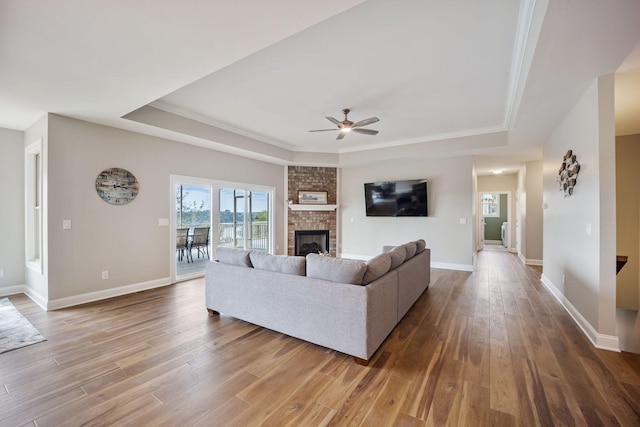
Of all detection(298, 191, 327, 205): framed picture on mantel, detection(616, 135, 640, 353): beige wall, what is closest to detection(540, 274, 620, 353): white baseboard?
detection(616, 135, 640, 353): beige wall

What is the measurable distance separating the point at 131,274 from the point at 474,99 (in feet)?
18.8

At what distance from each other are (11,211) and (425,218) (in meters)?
7.49

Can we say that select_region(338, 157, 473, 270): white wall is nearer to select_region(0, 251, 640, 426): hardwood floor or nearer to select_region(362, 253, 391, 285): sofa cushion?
select_region(0, 251, 640, 426): hardwood floor

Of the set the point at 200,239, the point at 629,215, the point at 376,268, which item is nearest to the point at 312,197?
the point at 200,239

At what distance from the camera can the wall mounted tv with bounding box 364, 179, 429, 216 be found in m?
6.19

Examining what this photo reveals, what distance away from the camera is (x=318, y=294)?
240cm

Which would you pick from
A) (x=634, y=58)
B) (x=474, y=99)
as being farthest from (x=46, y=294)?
(x=634, y=58)

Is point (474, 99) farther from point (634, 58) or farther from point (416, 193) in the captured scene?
point (416, 193)

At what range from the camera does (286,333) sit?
2639mm

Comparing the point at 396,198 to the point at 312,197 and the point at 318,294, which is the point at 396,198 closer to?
the point at 312,197

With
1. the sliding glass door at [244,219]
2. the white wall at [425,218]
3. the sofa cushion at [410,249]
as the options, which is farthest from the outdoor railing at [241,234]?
the sofa cushion at [410,249]

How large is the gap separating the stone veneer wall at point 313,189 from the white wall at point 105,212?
8.33 feet

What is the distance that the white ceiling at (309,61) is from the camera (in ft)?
5.81

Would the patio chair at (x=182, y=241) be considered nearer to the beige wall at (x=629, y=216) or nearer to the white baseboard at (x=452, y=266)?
the white baseboard at (x=452, y=266)
